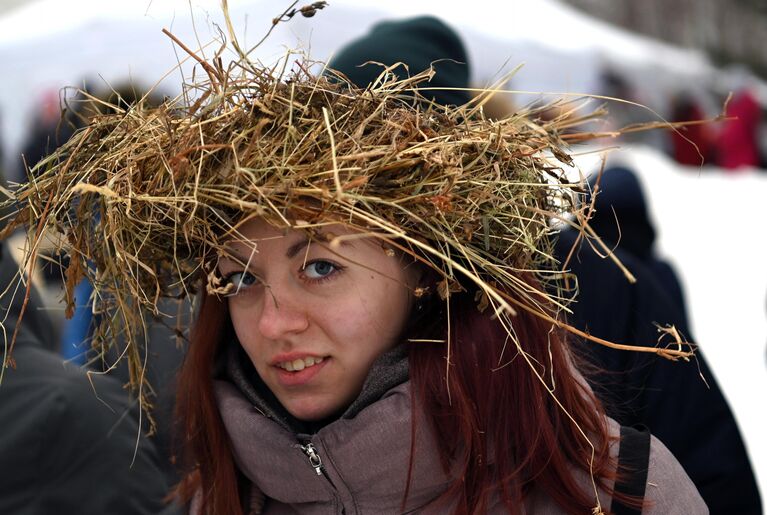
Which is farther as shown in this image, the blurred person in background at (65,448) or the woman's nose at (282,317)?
the blurred person in background at (65,448)

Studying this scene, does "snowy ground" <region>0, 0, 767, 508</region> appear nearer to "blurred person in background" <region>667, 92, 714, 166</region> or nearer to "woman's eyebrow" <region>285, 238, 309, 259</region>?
"woman's eyebrow" <region>285, 238, 309, 259</region>

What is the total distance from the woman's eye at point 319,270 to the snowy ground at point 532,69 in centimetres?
Result: 191

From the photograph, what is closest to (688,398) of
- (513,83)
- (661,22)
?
(513,83)

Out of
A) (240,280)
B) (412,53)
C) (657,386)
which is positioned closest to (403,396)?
(240,280)

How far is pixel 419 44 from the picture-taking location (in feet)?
9.68

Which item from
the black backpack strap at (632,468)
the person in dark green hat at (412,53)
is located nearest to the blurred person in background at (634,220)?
the person in dark green hat at (412,53)

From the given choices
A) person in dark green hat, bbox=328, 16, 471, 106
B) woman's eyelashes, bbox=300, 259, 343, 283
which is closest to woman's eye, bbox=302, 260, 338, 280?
woman's eyelashes, bbox=300, 259, 343, 283

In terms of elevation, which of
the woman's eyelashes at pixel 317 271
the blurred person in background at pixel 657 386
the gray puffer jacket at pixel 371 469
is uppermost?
the woman's eyelashes at pixel 317 271

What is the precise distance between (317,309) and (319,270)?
0.07 meters

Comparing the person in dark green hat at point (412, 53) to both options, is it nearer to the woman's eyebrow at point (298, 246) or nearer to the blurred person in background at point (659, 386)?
the blurred person in background at point (659, 386)

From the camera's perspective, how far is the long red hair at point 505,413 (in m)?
1.60

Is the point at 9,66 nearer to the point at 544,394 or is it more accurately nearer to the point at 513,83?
the point at 513,83

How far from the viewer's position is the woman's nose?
1.59m

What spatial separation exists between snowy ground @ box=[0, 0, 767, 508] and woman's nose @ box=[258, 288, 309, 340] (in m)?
1.95
